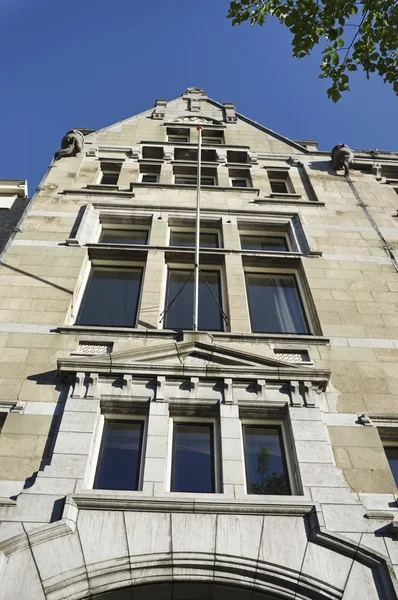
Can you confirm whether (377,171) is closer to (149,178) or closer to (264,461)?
(149,178)

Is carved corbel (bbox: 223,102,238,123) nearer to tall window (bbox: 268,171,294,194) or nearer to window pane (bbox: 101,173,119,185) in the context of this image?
tall window (bbox: 268,171,294,194)

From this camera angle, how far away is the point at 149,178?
20266mm

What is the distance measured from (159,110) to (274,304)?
15373 mm

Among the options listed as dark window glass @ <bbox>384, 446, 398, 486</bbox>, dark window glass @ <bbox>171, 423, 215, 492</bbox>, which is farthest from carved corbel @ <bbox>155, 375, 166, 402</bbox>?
dark window glass @ <bbox>384, 446, 398, 486</bbox>

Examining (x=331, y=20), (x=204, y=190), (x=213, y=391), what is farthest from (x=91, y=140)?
(x=213, y=391)

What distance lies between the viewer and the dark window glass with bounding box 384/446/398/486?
31.6 ft

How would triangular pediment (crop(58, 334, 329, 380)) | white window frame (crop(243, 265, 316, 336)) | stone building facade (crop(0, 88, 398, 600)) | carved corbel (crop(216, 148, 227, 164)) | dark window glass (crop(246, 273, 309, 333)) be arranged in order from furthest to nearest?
carved corbel (crop(216, 148, 227, 164)) → dark window glass (crop(246, 273, 309, 333)) → white window frame (crop(243, 265, 316, 336)) → triangular pediment (crop(58, 334, 329, 380)) → stone building facade (crop(0, 88, 398, 600))

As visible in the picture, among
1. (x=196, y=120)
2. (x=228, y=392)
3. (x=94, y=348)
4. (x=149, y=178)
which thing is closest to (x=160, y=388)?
(x=228, y=392)

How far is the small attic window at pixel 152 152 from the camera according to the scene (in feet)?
70.7

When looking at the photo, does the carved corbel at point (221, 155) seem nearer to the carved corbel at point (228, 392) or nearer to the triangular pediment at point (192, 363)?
the triangular pediment at point (192, 363)

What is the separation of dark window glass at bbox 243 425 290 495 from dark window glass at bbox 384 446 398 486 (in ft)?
6.67

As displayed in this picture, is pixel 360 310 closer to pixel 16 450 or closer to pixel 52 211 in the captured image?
pixel 16 450

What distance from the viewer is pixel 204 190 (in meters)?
18.5

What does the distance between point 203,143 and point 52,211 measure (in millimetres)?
8721
